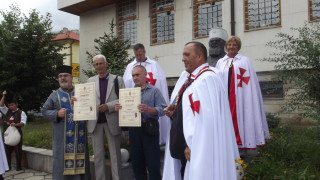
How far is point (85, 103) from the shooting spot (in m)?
4.20

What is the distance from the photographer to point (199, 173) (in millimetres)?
2627

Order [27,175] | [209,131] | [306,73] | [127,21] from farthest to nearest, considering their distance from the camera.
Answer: [127,21]
[27,175]
[306,73]
[209,131]

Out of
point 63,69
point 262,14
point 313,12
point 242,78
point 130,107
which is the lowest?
point 130,107

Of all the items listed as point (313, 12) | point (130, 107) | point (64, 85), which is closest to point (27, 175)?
point (64, 85)

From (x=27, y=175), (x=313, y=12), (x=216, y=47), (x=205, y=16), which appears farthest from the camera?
(x=205, y=16)

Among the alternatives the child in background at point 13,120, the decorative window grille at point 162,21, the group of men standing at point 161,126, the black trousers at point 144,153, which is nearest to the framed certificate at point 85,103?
the group of men standing at point 161,126

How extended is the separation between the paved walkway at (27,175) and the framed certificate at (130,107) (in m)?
2.97

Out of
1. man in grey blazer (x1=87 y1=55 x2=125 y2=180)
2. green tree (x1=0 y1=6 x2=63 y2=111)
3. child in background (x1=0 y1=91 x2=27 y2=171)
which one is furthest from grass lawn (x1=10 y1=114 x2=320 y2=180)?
green tree (x1=0 y1=6 x2=63 y2=111)

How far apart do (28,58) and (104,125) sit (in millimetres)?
11552

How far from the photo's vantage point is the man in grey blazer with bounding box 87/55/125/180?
14.4 ft

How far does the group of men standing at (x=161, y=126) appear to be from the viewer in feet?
8.82

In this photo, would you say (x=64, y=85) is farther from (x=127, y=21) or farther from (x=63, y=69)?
(x=127, y=21)

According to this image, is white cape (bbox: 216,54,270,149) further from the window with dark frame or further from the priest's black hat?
the priest's black hat

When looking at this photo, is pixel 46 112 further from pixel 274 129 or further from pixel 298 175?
pixel 274 129
